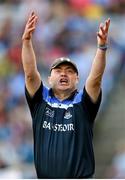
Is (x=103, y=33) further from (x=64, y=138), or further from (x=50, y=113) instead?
(x=64, y=138)

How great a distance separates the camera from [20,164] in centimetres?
844

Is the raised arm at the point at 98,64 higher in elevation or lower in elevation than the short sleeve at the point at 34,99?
higher

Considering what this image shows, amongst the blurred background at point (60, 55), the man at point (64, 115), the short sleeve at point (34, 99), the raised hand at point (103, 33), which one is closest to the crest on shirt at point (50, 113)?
the man at point (64, 115)

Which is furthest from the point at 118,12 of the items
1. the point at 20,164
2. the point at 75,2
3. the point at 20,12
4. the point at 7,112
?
the point at 20,164

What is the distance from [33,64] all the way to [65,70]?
263 millimetres

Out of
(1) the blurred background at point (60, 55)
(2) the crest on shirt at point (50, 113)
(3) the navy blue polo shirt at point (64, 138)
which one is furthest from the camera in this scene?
(1) the blurred background at point (60, 55)

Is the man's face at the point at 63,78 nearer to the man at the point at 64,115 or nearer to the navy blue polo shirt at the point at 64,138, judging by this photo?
the man at the point at 64,115

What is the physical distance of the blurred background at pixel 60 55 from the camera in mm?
8609

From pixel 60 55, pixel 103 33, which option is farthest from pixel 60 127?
pixel 60 55

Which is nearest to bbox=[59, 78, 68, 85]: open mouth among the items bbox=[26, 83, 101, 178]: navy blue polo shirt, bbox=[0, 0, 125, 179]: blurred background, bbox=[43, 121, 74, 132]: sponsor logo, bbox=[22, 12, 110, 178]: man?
bbox=[22, 12, 110, 178]: man

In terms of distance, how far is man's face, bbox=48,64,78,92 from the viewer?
15.2 feet

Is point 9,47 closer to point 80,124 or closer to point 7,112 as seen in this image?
point 7,112

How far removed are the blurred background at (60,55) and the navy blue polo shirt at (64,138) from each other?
11.9ft

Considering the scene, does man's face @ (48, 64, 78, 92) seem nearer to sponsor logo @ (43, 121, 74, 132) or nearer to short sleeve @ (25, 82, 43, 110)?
short sleeve @ (25, 82, 43, 110)
